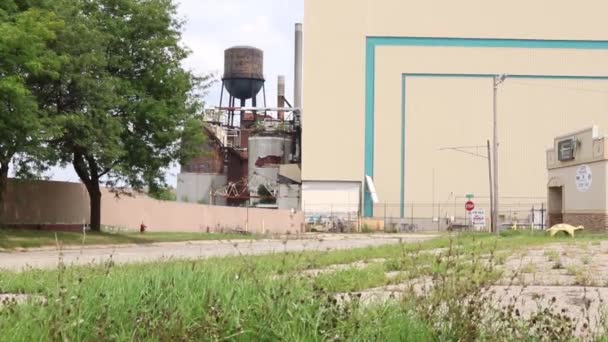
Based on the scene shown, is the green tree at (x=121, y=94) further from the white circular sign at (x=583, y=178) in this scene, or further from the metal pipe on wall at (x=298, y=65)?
the metal pipe on wall at (x=298, y=65)

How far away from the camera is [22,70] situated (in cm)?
2547

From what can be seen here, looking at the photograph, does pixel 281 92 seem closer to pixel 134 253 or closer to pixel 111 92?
pixel 111 92

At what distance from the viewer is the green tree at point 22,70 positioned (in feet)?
75.6

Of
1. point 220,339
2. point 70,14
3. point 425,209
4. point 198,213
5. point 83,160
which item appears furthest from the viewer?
point 425,209

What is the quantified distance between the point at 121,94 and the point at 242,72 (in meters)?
56.8

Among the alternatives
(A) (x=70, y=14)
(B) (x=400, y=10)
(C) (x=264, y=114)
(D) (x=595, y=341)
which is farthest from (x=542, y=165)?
(D) (x=595, y=341)

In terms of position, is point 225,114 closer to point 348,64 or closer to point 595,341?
point 348,64

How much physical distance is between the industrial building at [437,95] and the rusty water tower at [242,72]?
55.3 feet

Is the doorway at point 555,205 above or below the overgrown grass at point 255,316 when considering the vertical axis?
above

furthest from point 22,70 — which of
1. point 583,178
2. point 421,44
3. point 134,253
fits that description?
point 421,44

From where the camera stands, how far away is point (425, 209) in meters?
70.2

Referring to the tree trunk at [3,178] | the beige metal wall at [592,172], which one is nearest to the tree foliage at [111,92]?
the tree trunk at [3,178]

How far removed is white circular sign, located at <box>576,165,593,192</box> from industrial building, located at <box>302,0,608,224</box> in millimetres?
25404

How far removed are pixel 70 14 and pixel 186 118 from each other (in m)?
7.01
